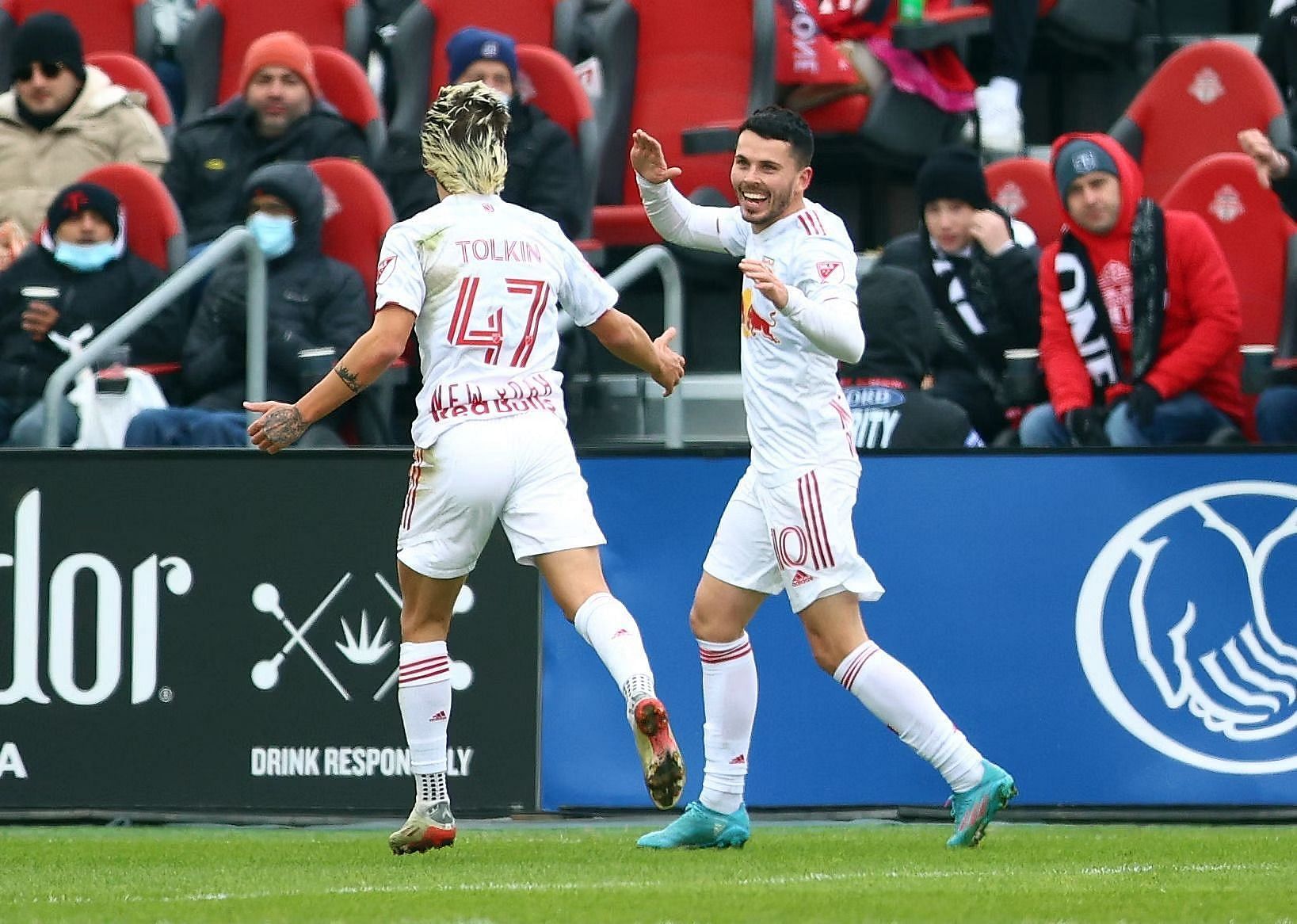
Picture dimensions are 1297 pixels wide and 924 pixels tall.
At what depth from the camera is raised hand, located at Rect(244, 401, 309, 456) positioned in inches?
265

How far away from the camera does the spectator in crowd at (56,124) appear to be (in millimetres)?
11688

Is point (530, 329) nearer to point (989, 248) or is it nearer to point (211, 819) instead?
point (211, 819)

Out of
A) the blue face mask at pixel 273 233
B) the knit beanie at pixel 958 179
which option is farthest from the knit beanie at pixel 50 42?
the knit beanie at pixel 958 179

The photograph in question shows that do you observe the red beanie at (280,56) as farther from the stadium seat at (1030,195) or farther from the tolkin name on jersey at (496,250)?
the tolkin name on jersey at (496,250)

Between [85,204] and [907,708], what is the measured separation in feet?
17.1

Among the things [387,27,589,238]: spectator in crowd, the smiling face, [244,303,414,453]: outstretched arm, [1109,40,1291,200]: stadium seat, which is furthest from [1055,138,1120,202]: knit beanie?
[244,303,414,453]: outstretched arm

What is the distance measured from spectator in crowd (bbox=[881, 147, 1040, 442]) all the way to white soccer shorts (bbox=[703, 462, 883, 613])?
3.29 metres

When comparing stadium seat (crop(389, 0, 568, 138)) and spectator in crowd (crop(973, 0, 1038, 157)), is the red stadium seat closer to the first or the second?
stadium seat (crop(389, 0, 568, 138))

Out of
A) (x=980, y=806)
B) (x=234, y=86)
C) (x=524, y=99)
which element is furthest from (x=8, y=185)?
(x=980, y=806)

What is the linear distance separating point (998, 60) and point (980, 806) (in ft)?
21.7

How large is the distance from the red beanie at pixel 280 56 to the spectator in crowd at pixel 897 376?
3.20 m

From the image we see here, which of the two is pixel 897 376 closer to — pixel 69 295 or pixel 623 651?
pixel 623 651

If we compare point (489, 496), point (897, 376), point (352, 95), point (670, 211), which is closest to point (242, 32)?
point (352, 95)

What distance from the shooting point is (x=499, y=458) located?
6.86 meters
